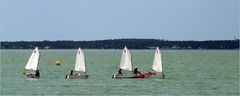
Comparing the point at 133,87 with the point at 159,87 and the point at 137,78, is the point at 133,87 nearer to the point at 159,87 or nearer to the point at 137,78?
the point at 159,87

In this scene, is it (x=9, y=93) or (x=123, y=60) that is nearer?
(x=9, y=93)

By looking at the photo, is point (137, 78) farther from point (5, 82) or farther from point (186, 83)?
point (5, 82)

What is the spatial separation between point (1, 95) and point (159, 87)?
1275 centimetres

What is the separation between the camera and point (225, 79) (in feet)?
208

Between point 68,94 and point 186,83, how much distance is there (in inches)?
542

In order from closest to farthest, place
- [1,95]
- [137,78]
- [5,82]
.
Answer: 1. [1,95]
2. [5,82]
3. [137,78]

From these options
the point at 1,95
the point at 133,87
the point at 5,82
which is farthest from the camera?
the point at 5,82

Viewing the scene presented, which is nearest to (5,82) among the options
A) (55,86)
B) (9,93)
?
(55,86)

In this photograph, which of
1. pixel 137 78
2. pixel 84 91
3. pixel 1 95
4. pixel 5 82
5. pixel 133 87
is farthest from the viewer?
pixel 137 78

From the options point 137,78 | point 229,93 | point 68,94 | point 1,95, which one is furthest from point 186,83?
point 1,95

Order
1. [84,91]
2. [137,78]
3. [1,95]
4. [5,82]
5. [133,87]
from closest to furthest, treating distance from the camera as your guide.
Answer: [1,95] < [84,91] < [133,87] < [5,82] < [137,78]

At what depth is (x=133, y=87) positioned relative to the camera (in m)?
53.1

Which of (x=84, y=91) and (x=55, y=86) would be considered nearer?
(x=84, y=91)

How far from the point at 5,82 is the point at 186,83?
14.2 m
